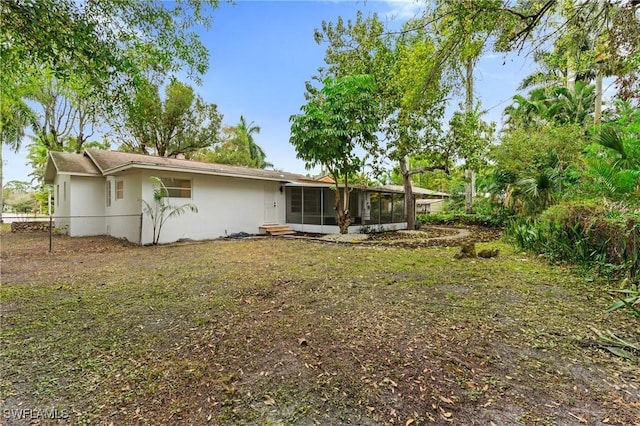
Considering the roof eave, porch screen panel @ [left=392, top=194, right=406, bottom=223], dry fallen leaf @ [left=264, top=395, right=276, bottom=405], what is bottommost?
dry fallen leaf @ [left=264, top=395, right=276, bottom=405]

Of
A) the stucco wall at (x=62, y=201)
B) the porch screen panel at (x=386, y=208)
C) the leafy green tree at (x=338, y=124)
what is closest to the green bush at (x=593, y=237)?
the leafy green tree at (x=338, y=124)

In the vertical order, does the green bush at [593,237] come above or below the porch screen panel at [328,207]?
below

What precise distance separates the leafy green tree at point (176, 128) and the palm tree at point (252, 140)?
6.00 meters

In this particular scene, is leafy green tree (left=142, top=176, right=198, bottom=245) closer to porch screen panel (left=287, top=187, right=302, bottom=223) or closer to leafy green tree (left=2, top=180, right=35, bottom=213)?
porch screen panel (left=287, top=187, right=302, bottom=223)

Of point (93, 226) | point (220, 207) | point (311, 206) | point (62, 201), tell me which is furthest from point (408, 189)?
point (62, 201)

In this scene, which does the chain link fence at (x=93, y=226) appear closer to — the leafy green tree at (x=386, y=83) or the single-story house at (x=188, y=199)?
the single-story house at (x=188, y=199)

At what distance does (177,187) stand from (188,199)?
55 cm

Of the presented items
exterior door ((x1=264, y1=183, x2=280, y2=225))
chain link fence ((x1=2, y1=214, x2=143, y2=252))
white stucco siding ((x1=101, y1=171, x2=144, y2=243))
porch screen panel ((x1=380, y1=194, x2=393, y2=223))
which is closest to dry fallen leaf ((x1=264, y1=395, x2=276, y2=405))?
chain link fence ((x1=2, y1=214, x2=143, y2=252))

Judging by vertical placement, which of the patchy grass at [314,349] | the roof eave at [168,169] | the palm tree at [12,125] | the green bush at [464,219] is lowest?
the patchy grass at [314,349]

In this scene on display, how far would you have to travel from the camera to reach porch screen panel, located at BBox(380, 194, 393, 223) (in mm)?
16312

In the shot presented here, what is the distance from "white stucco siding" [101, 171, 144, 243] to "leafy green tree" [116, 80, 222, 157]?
29.3 ft

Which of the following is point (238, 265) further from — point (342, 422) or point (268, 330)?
point (342, 422)

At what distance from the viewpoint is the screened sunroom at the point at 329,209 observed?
555 inches

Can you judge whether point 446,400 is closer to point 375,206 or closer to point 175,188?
point 175,188
